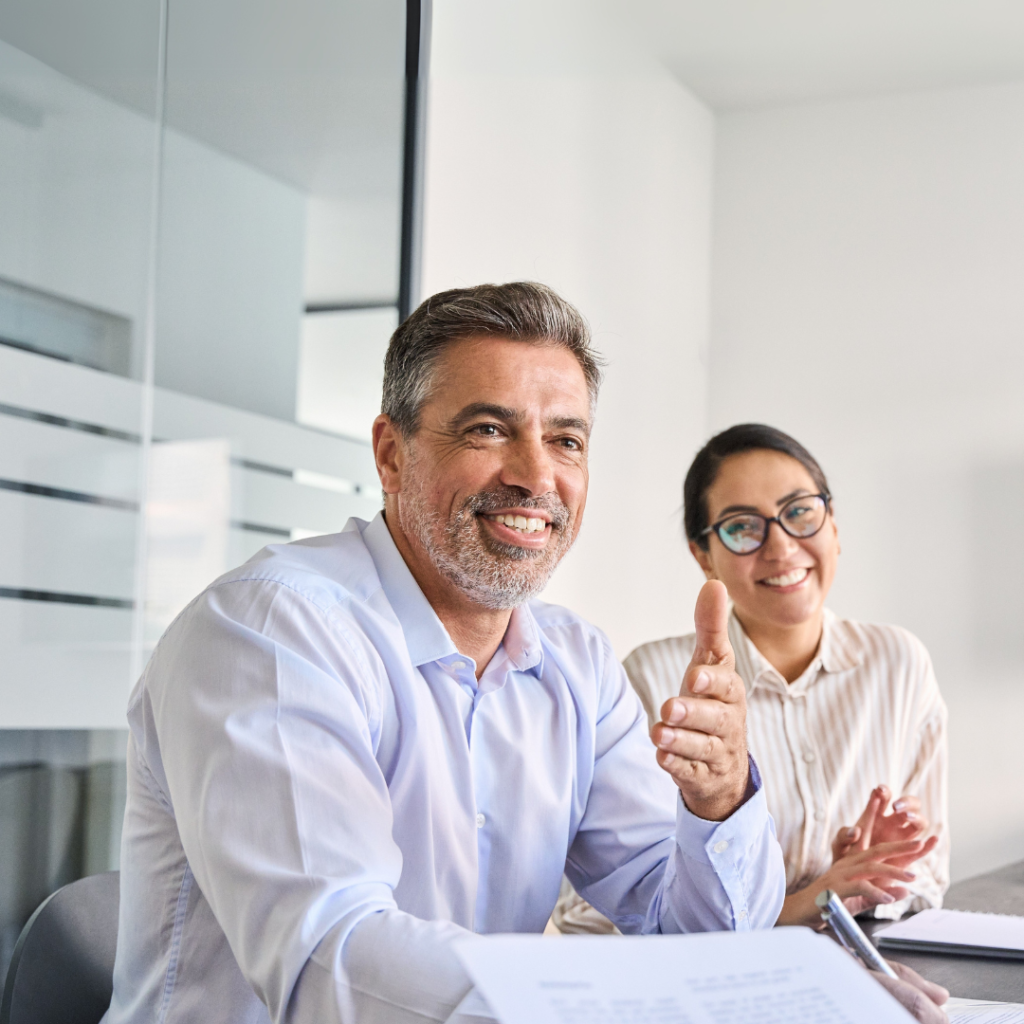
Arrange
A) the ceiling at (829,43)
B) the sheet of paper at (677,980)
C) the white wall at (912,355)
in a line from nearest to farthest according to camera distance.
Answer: the sheet of paper at (677,980)
the ceiling at (829,43)
the white wall at (912,355)

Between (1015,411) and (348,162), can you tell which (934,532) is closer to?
(1015,411)


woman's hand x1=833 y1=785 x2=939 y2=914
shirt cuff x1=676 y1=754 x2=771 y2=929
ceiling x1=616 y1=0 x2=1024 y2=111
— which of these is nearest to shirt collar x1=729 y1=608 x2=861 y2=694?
woman's hand x1=833 y1=785 x2=939 y2=914

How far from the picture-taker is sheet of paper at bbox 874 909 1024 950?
1518 mm

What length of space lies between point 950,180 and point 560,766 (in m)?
3.74

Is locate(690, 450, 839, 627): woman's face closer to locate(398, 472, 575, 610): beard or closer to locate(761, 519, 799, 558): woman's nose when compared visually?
locate(761, 519, 799, 558): woman's nose

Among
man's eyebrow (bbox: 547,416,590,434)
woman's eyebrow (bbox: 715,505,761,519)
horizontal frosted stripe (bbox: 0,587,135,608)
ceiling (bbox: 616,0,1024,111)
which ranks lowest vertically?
horizontal frosted stripe (bbox: 0,587,135,608)

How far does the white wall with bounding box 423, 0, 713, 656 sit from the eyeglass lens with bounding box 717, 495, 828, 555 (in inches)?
45.8

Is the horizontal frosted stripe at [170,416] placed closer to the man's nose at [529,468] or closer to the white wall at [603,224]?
the white wall at [603,224]

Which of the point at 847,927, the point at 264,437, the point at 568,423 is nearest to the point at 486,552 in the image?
the point at 568,423

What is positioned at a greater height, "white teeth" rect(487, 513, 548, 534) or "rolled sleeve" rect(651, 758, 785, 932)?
"white teeth" rect(487, 513, 548, 534)

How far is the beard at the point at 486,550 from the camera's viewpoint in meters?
1.48

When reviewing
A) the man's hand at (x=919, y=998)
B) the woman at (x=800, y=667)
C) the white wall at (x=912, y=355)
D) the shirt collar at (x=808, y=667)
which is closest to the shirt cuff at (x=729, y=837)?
the man's hand at (x=919, y=998)

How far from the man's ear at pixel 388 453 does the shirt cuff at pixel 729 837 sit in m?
0.62

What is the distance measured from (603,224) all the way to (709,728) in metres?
3.02
